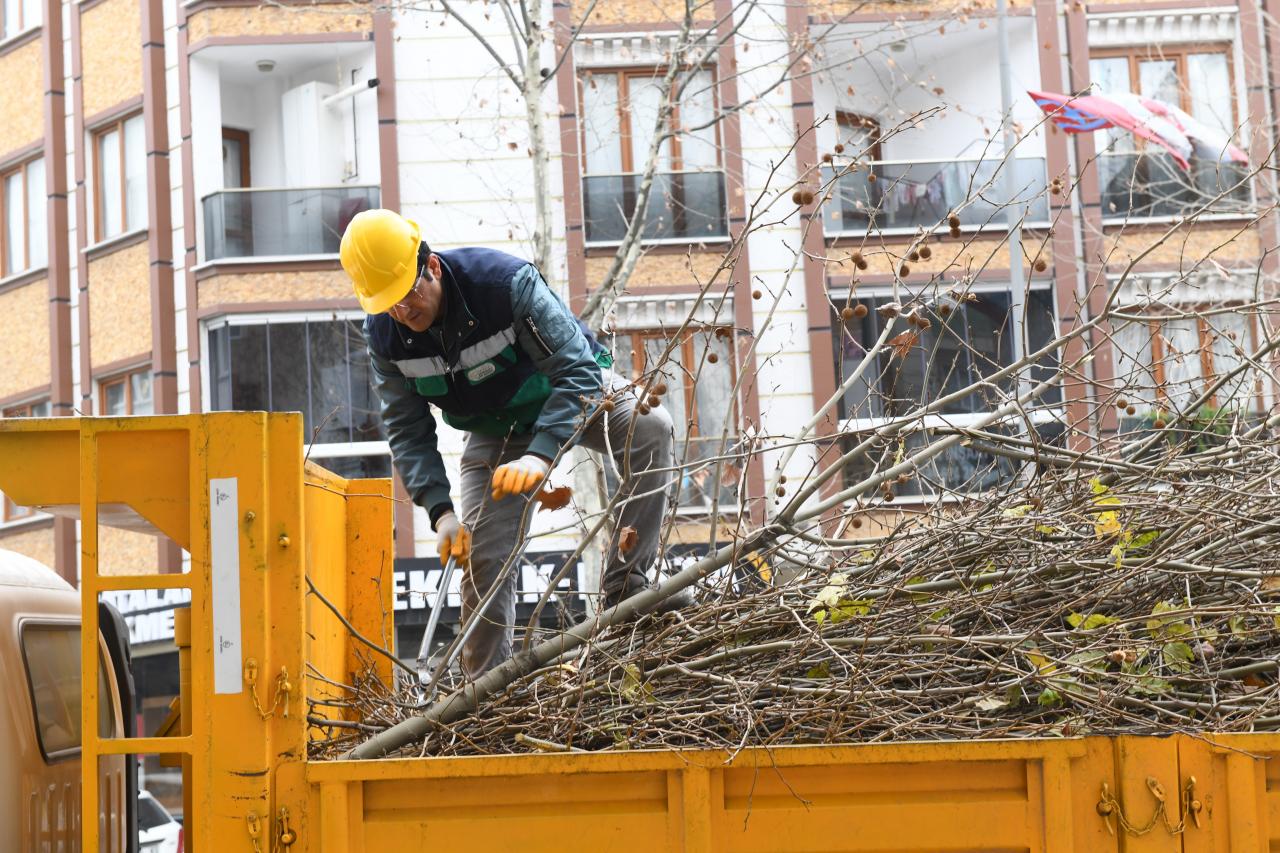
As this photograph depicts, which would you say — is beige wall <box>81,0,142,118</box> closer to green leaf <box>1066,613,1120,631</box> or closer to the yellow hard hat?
the yellow hard hat

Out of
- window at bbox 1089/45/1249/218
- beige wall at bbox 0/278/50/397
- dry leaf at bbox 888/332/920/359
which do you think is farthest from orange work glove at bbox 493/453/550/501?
beige wall at bbox 0/278/50/397

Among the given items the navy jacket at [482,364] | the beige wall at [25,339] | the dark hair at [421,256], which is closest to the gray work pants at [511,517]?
the navy jacket at [482,364]

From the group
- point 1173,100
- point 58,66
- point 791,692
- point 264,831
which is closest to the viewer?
point 264,831

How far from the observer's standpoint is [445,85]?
17.0 m

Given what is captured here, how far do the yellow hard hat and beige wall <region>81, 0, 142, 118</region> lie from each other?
600 inches

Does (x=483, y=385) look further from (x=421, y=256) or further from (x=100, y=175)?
(x=100, y=175)

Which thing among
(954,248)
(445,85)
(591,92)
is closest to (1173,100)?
(954,248)

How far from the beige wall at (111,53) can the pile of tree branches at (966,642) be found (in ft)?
52.8

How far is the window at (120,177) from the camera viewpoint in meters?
18.3

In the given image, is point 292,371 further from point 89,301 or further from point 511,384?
point 511,384

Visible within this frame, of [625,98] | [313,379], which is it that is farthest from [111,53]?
[625,98]

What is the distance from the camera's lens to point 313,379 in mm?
16812

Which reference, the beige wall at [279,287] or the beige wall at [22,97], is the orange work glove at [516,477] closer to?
the beige wall at [279,287]

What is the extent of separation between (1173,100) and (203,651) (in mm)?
17266
